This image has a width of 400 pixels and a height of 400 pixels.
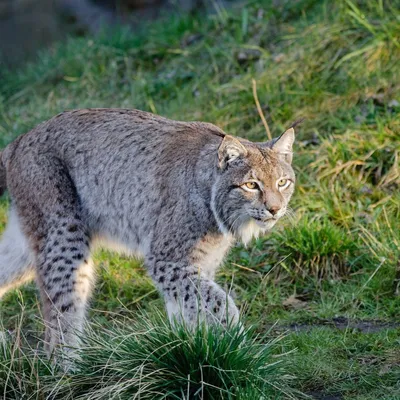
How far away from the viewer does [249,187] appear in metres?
5.25

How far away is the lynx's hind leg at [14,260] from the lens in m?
6.04

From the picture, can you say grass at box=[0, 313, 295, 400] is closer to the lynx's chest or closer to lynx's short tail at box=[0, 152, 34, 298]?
the lynx's chest

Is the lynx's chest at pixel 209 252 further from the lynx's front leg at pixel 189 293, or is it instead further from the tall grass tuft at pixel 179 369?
the tall grass tuft at pixel 179 369

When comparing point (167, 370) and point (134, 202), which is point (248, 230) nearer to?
point (134, 202)

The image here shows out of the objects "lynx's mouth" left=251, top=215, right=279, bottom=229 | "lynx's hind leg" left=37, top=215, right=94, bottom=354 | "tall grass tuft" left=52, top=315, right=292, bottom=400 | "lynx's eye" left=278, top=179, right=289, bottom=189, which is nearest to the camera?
"tall grass tuft" left=52, top=315, right=292, bottom=400

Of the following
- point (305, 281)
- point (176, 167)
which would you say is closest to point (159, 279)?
point (176, 167)

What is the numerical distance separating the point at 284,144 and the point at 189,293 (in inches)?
41.6

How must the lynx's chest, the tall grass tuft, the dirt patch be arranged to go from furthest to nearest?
the dirt patch
the lynx's chest
the tall grass tuft

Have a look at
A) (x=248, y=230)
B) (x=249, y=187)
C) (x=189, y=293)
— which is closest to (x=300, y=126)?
(x=248, y=230)

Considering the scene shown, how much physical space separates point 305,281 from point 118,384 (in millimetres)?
2589

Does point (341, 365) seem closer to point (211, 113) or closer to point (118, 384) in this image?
point (118, 384)

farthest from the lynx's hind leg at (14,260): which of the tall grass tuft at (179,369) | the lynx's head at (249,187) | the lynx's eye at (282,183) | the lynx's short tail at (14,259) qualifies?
the lynx's eye at (282,183)

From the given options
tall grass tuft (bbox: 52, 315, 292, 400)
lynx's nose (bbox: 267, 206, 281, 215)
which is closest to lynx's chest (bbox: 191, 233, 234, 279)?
lynx's nose (bbox: 267, 206, 281, 215)

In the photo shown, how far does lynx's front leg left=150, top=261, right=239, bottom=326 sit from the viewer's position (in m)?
5.05
